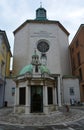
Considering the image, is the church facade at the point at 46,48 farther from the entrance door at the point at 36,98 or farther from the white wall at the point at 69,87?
the entrance door at the point at 36,98

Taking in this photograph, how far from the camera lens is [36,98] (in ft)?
55.7

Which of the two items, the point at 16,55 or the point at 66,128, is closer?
the point at 66,128

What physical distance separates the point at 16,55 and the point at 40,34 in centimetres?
737

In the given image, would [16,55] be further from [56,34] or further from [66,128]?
[66,128]

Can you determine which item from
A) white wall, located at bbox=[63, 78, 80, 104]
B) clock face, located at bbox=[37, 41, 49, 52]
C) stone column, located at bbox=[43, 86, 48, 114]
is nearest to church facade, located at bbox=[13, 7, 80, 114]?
clock face, located at bbox=[37, 41, 49, 52]

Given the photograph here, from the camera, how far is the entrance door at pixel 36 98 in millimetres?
16672

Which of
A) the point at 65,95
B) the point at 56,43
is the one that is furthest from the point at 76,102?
the point at 56,43

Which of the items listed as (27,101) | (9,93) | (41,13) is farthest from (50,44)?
(27,101)

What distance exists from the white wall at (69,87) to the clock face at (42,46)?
827 centimetres

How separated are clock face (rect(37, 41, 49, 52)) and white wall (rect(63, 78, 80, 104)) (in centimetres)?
827

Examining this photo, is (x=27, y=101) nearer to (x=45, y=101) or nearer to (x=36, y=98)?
(x=36, y=98)

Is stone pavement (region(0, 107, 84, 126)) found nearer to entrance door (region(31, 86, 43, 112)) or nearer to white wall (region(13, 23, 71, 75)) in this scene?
entrance door (region(31, 86, 43, 112))

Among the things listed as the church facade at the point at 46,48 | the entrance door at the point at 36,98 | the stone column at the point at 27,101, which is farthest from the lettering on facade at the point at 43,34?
the stone column at the point at 27,101

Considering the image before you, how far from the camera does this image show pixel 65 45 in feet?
117
